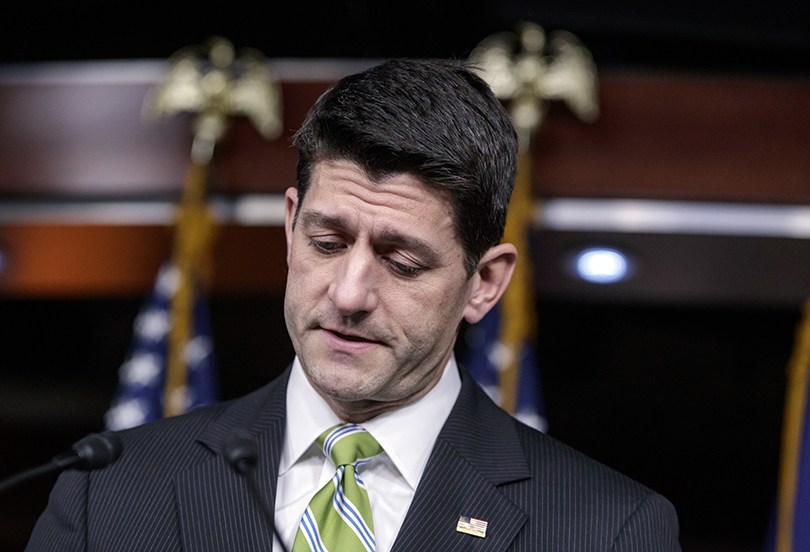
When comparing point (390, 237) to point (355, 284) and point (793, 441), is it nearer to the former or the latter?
point (355, 284)

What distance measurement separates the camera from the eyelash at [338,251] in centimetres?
141

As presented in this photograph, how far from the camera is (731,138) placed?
10.0ft

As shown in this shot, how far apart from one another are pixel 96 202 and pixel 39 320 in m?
1.40

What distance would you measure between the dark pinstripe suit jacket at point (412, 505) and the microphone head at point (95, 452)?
0.21 m

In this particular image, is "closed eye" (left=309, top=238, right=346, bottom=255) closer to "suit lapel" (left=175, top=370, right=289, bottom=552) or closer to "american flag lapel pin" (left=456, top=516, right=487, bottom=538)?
"suit lapel" (left=175, top=370, right=289, bottom=552)

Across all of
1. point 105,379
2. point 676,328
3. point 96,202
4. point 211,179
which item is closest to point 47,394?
point 105,379

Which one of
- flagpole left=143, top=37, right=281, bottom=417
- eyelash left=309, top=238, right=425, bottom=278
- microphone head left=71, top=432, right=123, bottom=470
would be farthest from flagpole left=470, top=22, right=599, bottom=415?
microphone head left=71, top=432, right=123, bottom=470

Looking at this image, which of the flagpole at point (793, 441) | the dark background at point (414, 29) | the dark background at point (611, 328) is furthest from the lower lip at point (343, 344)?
the dark background at point (611, 328)

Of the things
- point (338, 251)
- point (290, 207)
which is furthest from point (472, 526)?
point (290, 207)

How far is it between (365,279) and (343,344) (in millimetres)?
89

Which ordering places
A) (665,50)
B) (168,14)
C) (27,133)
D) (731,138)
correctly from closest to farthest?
(731,138)
(27,133)
(665,50)
(168,14)

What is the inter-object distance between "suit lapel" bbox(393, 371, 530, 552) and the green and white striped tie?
2.3 inches

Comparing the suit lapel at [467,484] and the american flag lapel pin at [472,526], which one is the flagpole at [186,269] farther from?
the american flag lapel pin at [472,526]

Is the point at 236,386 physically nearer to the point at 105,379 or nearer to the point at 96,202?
the point at 105,379
